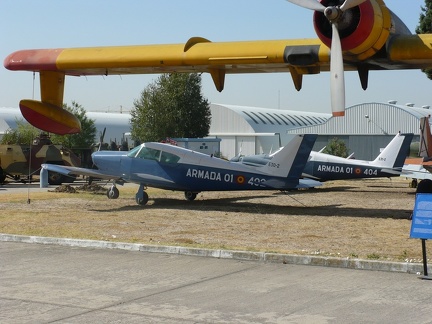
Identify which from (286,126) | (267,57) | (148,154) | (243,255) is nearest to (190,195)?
(148,154)

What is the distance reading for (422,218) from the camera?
9250mm

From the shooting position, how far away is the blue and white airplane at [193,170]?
20.2m

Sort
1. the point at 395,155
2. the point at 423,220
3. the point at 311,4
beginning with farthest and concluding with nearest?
the point at 395,155, the point at 311,4, the point at 423,220

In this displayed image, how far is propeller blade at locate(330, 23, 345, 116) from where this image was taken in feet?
52.9

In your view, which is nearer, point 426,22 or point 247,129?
point 426,22

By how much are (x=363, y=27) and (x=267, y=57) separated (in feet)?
9.05

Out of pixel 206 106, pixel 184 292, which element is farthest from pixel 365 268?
pixel 206 106

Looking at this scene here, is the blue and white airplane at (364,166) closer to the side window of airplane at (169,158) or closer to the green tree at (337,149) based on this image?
the side window of airplane at (169,158)

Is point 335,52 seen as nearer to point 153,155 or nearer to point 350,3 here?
point 350,3

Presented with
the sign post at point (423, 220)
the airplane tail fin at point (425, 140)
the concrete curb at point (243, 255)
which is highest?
the airplane tail fin at point (425, 140)

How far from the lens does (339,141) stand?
57.6m

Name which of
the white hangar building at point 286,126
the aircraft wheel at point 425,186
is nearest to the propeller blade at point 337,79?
the aircraft wheel at point 425,186

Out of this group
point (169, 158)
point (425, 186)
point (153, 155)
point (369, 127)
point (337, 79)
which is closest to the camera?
point (337, 79)

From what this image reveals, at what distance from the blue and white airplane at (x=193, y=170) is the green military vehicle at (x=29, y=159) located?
13.3 meters
